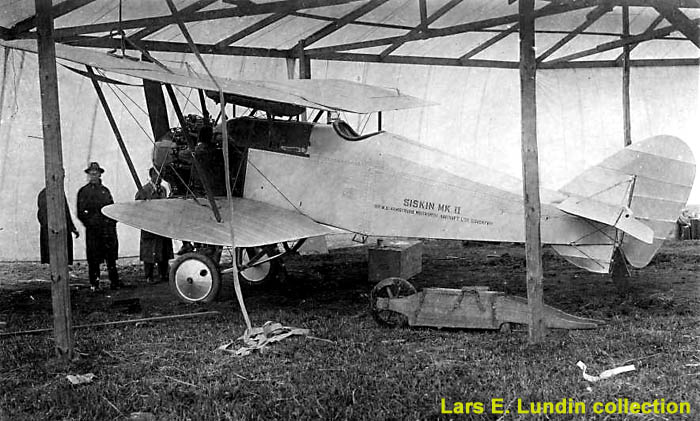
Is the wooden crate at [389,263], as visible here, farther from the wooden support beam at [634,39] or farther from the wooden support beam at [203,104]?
the wooden support beam at [634,39]

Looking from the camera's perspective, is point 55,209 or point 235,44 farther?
point 235,44

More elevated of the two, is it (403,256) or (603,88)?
(603,88)

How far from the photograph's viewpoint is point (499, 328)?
5.49m

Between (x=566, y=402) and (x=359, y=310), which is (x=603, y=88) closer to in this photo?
(x=359, y=310)

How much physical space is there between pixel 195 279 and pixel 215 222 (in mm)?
710

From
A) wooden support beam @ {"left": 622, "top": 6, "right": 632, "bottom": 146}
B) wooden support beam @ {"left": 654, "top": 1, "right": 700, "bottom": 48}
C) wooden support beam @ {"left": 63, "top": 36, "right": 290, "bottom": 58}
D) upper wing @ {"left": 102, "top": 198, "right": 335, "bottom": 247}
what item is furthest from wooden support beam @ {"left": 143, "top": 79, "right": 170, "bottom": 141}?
wooden support beam @ {"left": 622, "top": 6, "right": 632, "bottom": 146}

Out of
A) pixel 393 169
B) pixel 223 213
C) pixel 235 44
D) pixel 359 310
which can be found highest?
pixel 235 44

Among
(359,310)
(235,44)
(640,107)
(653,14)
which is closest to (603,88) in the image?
(640,107)

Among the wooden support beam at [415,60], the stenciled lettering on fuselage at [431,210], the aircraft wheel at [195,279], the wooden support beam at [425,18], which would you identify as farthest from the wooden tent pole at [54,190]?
the wooden support beam at [415,60]

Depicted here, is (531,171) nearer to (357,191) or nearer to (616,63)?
(357,191)

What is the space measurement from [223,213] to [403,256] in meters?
2.70

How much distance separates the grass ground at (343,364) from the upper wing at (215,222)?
2.75 feet

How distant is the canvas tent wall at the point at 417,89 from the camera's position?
11.0 metres

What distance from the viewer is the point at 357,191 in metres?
7.54
